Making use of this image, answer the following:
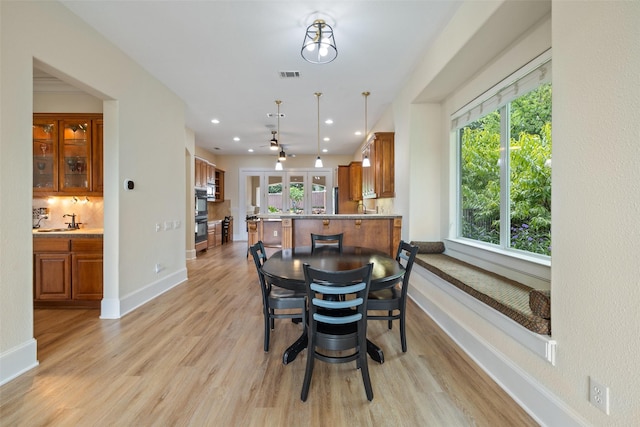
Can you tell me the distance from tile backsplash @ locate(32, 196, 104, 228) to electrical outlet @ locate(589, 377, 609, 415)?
4.88 m

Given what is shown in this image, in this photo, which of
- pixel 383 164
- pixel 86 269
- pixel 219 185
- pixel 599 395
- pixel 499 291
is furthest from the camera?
pixel 219 185

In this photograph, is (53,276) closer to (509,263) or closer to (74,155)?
Result: (74,155)

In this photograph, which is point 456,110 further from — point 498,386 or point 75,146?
point 75,146

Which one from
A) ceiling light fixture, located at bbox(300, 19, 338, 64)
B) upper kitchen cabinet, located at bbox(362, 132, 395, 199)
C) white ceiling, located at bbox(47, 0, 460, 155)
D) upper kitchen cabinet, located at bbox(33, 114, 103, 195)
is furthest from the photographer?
upper kitchen cabinet, located at bbox(362, 132, 395, 199)

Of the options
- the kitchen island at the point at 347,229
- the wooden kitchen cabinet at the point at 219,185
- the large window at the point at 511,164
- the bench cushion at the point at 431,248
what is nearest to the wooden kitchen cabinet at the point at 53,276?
the kitchen island at the point at 347,229

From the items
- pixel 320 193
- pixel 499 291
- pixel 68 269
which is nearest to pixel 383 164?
pixel 499 291

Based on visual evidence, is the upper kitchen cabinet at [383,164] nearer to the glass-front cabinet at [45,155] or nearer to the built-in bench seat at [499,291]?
the built-in bench seat at [499,291]

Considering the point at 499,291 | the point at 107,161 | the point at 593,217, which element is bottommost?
the point at 499,291

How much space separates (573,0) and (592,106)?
59cm

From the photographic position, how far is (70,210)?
3775 mm

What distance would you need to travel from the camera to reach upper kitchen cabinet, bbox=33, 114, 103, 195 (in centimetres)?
342

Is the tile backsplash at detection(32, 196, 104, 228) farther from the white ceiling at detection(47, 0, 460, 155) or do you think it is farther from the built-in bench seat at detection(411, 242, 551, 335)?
the built-in bench seat at detection(411, 242, 551, 335)

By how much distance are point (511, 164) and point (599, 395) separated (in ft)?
6.20

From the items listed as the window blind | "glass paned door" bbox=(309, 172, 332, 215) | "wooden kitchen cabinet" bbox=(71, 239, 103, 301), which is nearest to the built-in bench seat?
the window blind
